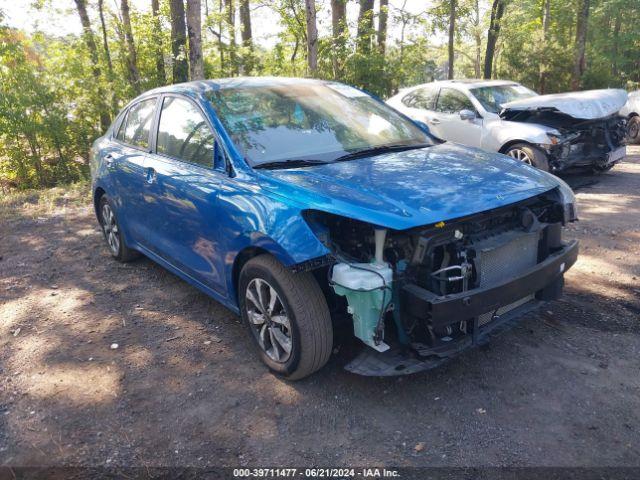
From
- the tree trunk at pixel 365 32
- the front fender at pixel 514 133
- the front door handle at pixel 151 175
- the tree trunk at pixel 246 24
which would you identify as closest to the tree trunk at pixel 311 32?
the tree trunk at pixel 365 32

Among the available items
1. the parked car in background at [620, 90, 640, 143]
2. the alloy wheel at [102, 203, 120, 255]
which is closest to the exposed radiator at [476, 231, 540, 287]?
the alloy wheel at [102, 203, 120, 255]

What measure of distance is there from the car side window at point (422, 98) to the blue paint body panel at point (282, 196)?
5315 millimetres

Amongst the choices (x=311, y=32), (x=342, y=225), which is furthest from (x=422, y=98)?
(x=342, y=225)

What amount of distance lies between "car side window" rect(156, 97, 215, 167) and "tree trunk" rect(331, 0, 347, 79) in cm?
979

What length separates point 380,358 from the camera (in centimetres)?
293

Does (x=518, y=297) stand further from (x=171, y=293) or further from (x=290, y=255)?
(x=171, y=293)

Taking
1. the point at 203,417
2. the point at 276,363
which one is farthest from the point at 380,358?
the point at 203,417

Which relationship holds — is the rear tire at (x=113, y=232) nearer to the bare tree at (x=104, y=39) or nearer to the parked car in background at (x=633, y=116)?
the bare tree at (x=104, y=39)

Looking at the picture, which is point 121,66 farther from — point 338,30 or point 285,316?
point 285,316

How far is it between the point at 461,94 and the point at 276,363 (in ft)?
22.4

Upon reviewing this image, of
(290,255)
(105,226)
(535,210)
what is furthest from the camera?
(105,226)

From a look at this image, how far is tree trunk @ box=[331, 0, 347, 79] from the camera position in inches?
526

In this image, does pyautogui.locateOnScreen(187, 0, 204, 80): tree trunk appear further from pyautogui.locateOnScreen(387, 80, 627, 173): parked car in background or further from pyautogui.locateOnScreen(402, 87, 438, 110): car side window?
pyautogui.locateOnScreen(387, 80, 627, 173): parked car in background

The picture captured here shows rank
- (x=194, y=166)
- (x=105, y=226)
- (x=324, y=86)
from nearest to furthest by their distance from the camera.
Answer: (x=194, y=166), (x=324, y=86), (x=105, y=226)
